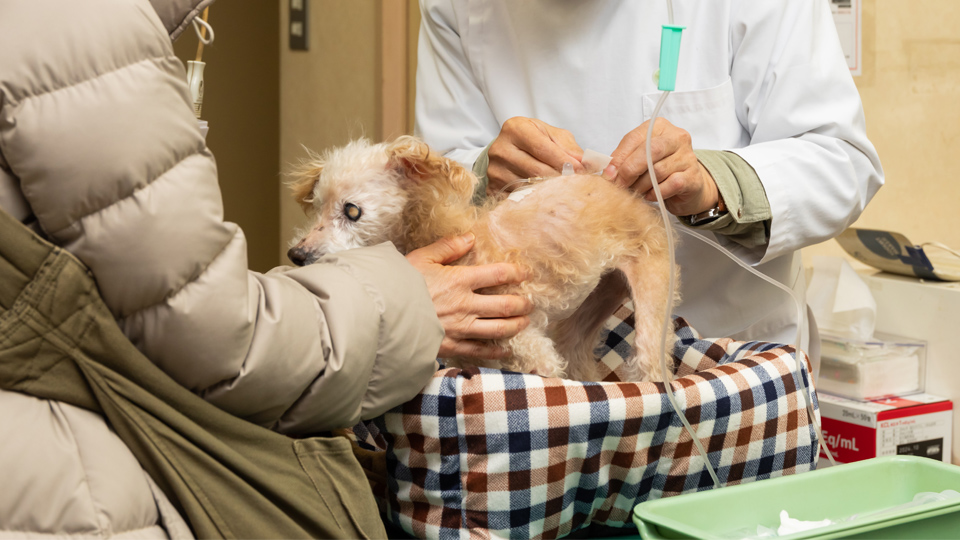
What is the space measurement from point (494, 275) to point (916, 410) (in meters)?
1.27

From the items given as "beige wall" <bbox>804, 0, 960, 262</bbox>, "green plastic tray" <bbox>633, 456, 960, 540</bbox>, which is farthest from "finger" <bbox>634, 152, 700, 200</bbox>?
"beige wall" <bbox>804, 0, 960, 262</bbox>

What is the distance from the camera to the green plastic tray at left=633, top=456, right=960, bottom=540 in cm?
62

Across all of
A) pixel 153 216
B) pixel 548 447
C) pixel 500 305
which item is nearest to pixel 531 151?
pixel 500 305

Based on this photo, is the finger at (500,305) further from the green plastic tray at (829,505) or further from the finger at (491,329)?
the green plastic tray at (829,505)

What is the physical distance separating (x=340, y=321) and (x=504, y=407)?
171 mm

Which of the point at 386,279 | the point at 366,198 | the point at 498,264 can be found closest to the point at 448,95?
the point at 366,198

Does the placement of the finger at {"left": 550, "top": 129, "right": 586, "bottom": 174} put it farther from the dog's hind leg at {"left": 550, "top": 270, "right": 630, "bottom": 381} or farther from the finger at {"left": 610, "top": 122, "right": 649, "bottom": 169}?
the dog's hind leg at {"left": 550, "top": 270, "right": 630, "bottom": 381}

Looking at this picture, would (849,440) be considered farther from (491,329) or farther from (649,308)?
(491,329)

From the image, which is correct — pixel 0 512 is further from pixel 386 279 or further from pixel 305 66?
pixel 305 66

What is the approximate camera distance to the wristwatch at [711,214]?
0.97 m

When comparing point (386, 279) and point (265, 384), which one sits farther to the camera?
point (386, 279)

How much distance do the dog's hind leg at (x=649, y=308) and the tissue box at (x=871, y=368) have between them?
972 millimetres

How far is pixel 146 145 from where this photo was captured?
0.48 metres

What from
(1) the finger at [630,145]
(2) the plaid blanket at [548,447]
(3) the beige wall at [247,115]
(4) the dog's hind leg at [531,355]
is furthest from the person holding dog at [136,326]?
(3) the beige wall at [247,115]
